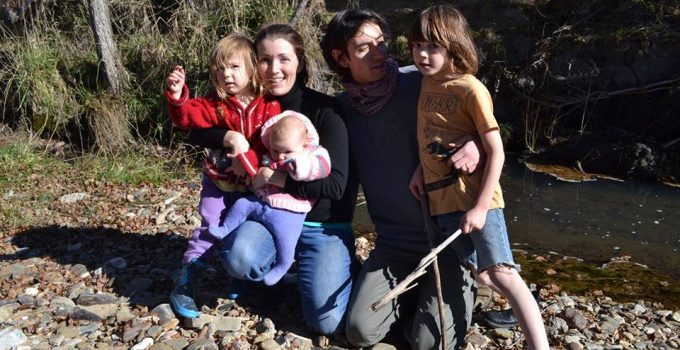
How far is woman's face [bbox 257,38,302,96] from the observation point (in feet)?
10.9

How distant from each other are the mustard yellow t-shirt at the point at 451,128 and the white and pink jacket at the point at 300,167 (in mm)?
467

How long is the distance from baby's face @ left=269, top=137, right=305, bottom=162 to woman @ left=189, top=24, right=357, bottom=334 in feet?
0.33

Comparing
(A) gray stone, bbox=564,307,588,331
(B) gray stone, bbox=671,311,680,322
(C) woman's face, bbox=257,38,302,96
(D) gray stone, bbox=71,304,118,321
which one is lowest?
(B) gray stone, bbox=671,311,680,322

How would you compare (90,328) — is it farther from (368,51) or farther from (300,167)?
(368,51)

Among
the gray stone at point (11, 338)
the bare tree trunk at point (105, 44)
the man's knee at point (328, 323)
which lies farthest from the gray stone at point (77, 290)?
the bare tree trunk at point (105, 44)

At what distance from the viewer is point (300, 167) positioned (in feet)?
10.3

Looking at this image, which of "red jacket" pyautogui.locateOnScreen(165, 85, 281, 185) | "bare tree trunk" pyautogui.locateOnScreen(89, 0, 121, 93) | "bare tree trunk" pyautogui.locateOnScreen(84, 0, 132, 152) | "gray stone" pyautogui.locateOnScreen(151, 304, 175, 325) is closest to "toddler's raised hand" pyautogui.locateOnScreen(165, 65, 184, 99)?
"red jacket" pyautogui.locateOnScreen(165, 85, 281, 185)

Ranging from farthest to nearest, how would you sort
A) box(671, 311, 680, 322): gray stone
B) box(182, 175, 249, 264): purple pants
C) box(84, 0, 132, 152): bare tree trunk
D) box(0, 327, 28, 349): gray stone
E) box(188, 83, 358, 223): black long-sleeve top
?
1. box(84, 0, 132, 152): bare tree trunk
2. box(671, 311, 680, 322): gray stone
3. box(182, 175, 249, 264): purple pants
4. box(188, 83, 358, 223): black long-sleeve top
5. box(0, 327, 28, 349): gray stone

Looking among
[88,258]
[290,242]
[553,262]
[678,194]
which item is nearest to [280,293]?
[290,242]

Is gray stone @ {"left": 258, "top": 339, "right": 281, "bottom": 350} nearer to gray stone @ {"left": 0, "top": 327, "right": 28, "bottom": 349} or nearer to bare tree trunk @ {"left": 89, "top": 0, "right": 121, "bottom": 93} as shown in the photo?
gray stone @ {"left": 0, "top": 327, "right": 28, "bottom": 349}

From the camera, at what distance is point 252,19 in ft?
23.7

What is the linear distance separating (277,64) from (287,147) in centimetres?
43

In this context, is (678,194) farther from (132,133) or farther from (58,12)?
(58,12)

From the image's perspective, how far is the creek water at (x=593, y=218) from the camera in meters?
5.07
